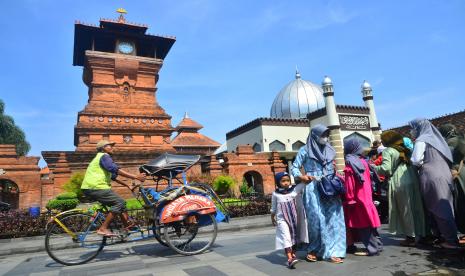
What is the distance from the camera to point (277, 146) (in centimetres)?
2580

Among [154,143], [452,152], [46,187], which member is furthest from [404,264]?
[154,143]

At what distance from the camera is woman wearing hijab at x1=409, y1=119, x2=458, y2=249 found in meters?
3.87

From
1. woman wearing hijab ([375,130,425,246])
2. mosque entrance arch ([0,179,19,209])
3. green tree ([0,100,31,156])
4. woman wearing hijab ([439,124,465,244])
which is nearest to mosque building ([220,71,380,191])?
mosque entrance arch ([0,179,19,209])

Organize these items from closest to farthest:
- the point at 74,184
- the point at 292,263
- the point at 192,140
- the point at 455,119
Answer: the point at 292,263 → the point at 74,184 → the point at 455,119 → the point at 192,140

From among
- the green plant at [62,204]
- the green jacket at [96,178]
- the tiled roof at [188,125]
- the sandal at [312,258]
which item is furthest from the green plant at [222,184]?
the tiled roof at [188,125]

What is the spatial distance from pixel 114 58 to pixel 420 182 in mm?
21571

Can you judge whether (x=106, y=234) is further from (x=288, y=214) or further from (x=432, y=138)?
(x=432, y=138)

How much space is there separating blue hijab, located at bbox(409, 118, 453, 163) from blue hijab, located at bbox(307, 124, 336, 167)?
1206 millimetres

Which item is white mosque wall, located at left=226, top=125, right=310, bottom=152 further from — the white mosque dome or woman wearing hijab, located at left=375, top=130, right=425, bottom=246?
woman wearing hijab, located at left=375, top=130, right=425, bottom=246

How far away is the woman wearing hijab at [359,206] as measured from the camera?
3.95 metres

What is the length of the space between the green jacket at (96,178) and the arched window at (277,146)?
21375mm

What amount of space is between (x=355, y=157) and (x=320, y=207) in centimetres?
84

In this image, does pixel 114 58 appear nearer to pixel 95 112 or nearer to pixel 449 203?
pixel 95 112

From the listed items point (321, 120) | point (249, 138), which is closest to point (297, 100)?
point (321, 120)
